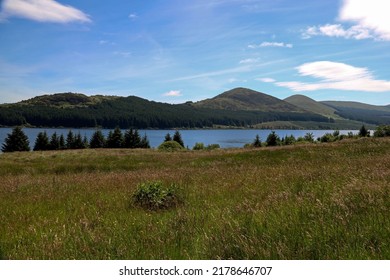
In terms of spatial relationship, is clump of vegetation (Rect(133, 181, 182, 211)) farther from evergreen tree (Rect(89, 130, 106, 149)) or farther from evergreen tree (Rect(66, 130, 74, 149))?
evergreen tree (Rect(66, 130, 74, 149))

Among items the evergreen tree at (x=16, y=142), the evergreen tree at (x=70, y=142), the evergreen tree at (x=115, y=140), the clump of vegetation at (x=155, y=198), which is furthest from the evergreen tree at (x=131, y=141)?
the clump of vegetation at (x=155, y=198)

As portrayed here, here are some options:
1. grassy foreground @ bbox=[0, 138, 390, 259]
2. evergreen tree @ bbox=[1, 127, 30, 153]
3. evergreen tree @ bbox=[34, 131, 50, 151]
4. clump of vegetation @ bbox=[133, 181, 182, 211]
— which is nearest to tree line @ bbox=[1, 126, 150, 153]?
evergreen tree @ bbox=[34, 131, 50, 151]

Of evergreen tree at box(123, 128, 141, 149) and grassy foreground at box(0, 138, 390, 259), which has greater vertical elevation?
grassy foreground at box(0, 138, 390, 259)

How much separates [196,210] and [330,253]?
3.26 m

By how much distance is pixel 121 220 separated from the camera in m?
6.08

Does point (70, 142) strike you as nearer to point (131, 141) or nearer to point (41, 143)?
point (41, 143)

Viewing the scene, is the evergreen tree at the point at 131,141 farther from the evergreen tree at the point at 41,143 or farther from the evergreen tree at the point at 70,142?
the evergreen tree at the point at 41,143

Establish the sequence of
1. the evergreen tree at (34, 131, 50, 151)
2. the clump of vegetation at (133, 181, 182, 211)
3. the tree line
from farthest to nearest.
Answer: the tree line → the evergreen tree at (34, 131, 50, 151) → the clump of vegetation at (133, 181, 182, 211)

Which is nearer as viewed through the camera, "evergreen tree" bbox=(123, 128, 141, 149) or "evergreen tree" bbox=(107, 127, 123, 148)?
"evergreen tree" bbox=(107, 127, 123, 148)

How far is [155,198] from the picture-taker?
764cm

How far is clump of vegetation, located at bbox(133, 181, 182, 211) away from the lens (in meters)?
7.53

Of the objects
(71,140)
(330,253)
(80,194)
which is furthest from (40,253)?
(71,140)

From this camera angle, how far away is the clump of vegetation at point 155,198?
7.53m
